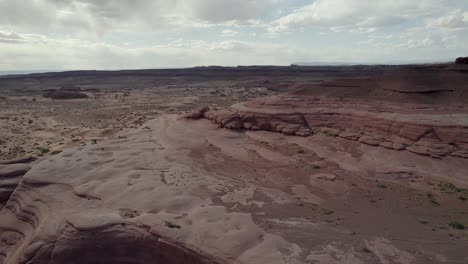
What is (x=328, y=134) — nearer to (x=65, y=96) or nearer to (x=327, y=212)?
(x=327, y=212)

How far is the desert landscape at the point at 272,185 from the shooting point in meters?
8.76

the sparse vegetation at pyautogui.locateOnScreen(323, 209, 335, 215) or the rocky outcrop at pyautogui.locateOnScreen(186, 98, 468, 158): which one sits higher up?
the rocky outcrop at pyautogui.locateOnScreen(186, 98, 468, 158)

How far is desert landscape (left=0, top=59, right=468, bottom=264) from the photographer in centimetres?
876

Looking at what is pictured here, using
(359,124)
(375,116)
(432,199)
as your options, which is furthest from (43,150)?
(432,199)

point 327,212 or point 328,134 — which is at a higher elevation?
point 328,134

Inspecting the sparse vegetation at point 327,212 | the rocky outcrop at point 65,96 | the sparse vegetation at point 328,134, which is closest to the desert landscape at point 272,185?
the sparse vegetation at point 327,212

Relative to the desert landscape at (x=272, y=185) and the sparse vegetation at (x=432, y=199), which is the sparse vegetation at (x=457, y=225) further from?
the sparse vegetation at (x=432, y=199)

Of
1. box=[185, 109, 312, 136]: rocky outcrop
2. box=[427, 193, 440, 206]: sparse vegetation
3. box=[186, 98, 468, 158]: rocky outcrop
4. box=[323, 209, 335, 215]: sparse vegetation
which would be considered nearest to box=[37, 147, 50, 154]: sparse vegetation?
box=[186, 98, 468, 158]: rocky outcrop

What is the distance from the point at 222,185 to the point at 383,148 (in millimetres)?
6772

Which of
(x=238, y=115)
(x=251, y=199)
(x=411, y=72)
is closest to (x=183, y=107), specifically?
(x=238, y=115)

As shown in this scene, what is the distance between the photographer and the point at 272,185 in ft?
41.9

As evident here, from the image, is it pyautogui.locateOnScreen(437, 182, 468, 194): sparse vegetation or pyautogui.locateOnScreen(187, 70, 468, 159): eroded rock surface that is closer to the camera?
pyautogui.locateOnScreen(437, 182, 468, 194): sparse vegetation

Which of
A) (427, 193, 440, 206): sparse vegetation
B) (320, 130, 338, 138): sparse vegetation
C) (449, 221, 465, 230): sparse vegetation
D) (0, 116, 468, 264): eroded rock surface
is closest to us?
(0, 116, 468, 264): eroded rock surface

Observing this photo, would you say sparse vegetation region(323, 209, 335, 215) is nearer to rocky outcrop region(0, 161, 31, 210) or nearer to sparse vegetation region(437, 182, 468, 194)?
sparse vegetation region(437, 182, 468, 194)
